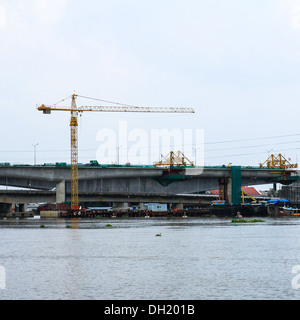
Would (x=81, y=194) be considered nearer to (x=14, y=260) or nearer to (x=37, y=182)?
(x=37, y=182)

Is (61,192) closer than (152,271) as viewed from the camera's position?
No

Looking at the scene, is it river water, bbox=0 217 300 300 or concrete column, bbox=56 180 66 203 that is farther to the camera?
concrete column, bbox=56 180 66 203

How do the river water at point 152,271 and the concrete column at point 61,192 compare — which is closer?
the river water at point 152,271

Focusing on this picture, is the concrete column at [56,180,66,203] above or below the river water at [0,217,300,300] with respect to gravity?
above

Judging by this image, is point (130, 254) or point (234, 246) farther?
point (234, 246)

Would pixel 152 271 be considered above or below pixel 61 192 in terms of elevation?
below

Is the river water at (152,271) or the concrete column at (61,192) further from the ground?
the concrete column at (61,192)
